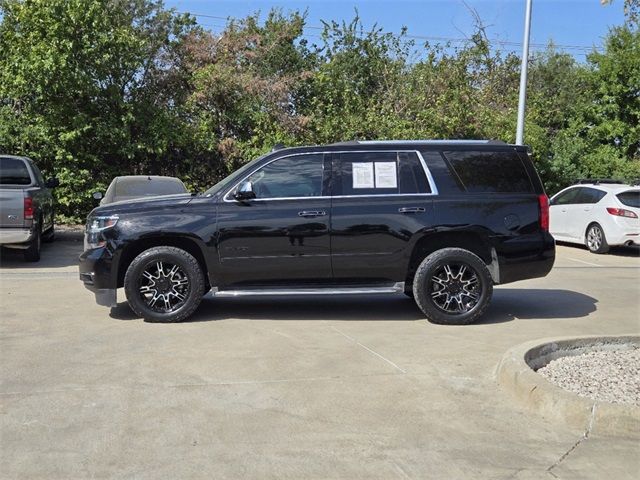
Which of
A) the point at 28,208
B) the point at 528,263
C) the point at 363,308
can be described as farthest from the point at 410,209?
the point at 28,208

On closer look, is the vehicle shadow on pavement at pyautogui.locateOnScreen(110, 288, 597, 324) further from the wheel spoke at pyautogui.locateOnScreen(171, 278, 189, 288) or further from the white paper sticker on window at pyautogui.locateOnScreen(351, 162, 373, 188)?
the white paper sticker on window at pyautogui.locateOnScreen(351, 162, 373, 188)

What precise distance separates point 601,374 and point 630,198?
10720 mm

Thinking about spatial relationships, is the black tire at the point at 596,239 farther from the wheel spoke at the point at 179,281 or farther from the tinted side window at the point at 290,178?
the wheel spoke at the point at 179,281

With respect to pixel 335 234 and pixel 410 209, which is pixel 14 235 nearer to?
pixel 335 234

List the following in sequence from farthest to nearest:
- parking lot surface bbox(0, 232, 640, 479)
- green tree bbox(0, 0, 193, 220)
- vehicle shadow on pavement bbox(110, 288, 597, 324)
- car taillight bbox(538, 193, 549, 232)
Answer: green tree bbox(0, 0, 193, 220) → vehicle shadow on pavement bbox(110, 288, 597, 324) → car taillight bbox(538, 193, 549, 232) → parking lot surface bbox(0, 232, 640, 479)

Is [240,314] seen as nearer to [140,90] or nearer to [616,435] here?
[616,435]

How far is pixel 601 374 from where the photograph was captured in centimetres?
569

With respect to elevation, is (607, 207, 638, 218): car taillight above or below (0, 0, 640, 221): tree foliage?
below

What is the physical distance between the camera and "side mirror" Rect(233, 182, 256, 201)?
7.84 m

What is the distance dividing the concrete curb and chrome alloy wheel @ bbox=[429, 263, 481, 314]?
1716 millimetres

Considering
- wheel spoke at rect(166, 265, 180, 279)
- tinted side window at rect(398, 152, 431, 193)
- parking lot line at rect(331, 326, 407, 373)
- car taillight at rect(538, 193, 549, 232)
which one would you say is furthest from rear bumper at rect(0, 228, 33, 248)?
car taillight at rect(538, 193, 549, 232)

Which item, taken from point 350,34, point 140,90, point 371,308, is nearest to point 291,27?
point 350,34

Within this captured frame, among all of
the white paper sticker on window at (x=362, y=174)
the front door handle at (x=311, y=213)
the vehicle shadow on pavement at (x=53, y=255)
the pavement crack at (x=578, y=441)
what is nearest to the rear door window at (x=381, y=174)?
the white paper sticker on window at (x=362, y=174)

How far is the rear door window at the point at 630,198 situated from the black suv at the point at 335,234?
26.4 feet
